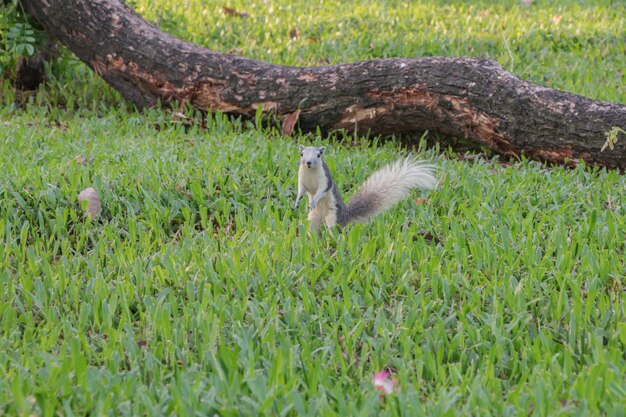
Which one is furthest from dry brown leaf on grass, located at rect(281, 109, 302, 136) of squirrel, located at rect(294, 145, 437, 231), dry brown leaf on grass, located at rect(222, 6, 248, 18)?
dry brown leaf on grass, located at rect(222, 6, 248, 18)

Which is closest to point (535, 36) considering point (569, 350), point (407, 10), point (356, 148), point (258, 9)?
point (407, 10)

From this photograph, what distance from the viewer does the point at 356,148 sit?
5836mm

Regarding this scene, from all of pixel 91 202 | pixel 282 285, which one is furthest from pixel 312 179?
pixel 91 202

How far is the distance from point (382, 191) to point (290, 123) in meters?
2.06

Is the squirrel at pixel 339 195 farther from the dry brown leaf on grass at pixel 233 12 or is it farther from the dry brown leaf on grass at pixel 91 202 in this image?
the dry brown leaf on grass at pixel 233 12

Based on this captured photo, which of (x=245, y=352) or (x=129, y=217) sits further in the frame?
(x=129, y=217)

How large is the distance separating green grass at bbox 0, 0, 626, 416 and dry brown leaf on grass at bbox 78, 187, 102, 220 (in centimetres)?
6

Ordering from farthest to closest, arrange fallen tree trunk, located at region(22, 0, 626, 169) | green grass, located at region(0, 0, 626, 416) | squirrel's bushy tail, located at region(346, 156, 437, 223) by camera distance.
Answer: fallen tree trunk, located at region(22, 0, 626, 169) → squirrel's bushy tail, located at region(346, 156, 437, 223) → green grass, located at region(0, 0, 626, 416)

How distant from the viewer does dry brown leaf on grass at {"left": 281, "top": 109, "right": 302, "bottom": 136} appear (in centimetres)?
618

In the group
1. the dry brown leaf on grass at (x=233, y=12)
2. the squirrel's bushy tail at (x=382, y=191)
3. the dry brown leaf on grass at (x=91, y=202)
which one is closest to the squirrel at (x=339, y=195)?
the squirrel's bushy tail at (x=382, y=191)

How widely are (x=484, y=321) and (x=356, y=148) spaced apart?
9.29 feet

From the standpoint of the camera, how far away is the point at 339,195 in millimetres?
4230

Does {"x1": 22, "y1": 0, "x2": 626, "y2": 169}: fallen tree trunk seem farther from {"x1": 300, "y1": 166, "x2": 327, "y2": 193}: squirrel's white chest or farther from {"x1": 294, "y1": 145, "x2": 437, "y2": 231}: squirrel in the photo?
{"x1": 300, "y1": 166, "x2": 327, "y2": 193}: squirrel's white chest

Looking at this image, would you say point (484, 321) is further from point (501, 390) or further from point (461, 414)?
point (461, 414)
